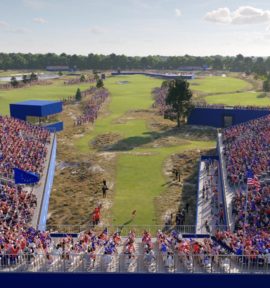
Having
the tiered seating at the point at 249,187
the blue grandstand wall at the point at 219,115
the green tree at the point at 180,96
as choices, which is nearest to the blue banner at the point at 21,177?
the tiered seating at the point at 249,187

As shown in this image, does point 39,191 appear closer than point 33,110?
Yes

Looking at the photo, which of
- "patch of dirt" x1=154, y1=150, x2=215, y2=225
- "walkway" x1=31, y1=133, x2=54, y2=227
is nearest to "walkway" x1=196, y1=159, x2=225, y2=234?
"patch of dirt" x1=154, y1=150, x2=215, y2=225

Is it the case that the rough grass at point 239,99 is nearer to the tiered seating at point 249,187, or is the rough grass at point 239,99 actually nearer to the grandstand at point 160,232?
the tiered seating at point 249,187

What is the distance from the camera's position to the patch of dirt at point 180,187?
3406cm

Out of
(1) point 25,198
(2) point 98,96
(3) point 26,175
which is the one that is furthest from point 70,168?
(2) point 98,96

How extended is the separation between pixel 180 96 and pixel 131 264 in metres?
46.1

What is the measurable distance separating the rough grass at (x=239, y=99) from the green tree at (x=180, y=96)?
76.2 ft

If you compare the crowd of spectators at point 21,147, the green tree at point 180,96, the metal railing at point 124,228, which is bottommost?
the metal railing at point 124,228

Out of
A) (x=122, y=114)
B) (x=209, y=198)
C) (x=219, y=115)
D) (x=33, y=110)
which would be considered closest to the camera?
(x=209, y=198)

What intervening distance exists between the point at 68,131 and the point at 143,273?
46.4 meters

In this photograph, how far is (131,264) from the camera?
64.3 feet

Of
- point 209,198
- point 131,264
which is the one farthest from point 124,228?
point 131,264

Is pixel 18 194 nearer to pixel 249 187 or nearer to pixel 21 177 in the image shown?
pixel 21 177
